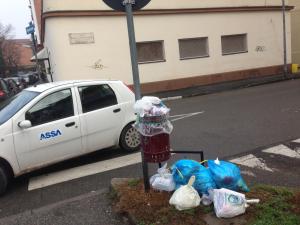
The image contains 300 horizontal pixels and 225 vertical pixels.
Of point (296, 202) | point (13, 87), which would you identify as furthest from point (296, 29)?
point (296, 202)

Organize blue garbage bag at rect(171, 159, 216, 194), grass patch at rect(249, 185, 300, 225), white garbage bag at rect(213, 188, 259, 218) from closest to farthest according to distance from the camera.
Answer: grass patch at rect(249, 185, 300, 225)
white garbage bag at rect(213, 188, 259, 218)
blue garbage bag at rect(171, 159, 216, 194)

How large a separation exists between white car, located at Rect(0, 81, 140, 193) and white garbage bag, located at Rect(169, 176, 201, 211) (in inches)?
111

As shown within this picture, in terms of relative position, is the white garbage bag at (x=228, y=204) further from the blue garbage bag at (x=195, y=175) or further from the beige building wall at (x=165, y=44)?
the beige building wall at (x=165, y=44)

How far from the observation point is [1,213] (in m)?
5.38

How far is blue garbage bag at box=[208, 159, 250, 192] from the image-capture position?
4570mm

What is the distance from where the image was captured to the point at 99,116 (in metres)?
7.29

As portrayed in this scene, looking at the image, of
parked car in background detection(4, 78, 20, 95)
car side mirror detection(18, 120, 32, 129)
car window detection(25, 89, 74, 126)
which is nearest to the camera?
car side mirror detection(18, 120, 32, 129)

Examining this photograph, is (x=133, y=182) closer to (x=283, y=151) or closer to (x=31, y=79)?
(x=283, y=151)

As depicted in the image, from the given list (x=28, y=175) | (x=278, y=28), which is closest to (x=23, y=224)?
(x=28, y=175)

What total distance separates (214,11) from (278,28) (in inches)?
187

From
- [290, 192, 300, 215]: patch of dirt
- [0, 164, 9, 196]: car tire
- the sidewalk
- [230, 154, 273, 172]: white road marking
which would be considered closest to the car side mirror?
[0, 164, 9, 196]: car tire

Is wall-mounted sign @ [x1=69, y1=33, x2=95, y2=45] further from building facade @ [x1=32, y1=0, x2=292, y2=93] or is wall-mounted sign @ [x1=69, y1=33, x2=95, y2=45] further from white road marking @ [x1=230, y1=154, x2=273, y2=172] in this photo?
white road marking @ [x1=230, y1=154, x2=273, y2=172]

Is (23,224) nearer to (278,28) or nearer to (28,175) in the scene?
(28,175)

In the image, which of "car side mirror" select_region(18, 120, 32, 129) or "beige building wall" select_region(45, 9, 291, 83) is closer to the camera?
"car side mirror" select_region(18, 120, 32, 129)
